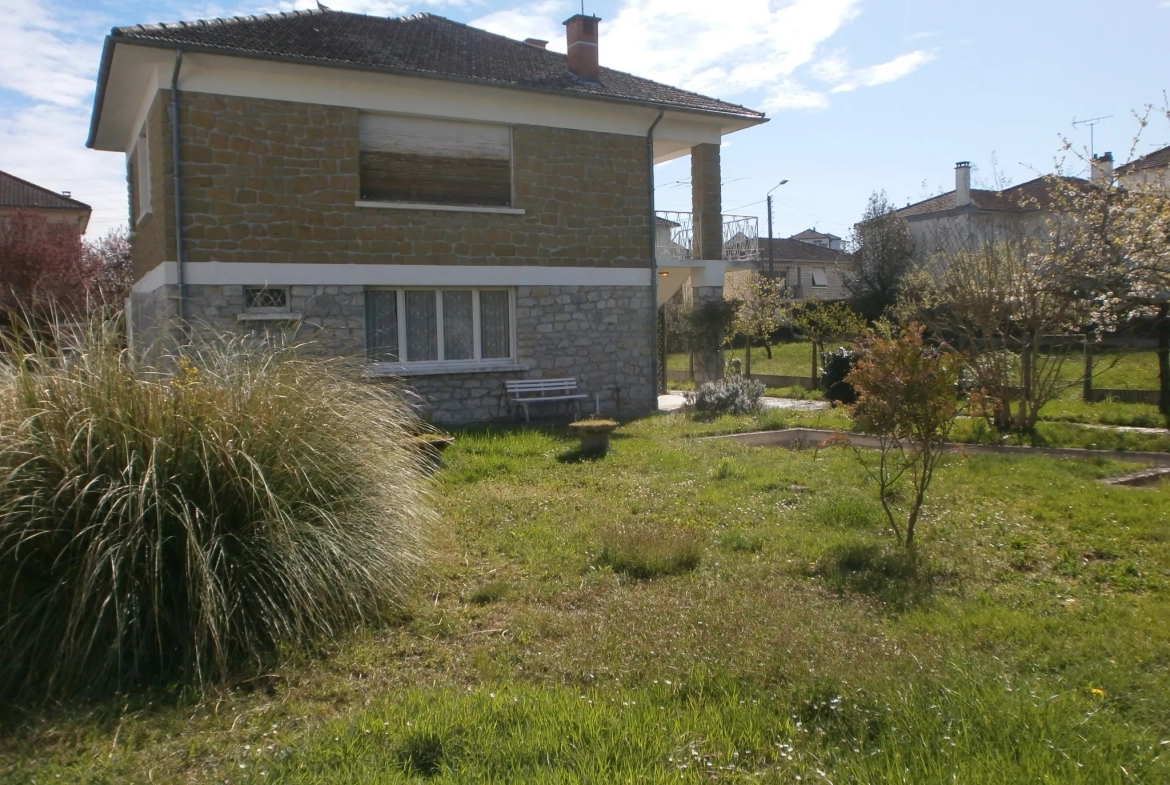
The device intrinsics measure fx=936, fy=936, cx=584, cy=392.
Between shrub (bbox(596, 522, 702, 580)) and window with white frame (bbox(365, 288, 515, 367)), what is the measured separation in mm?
7824

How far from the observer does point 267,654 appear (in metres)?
4.92

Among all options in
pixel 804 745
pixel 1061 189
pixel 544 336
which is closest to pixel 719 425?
pixel 544 336

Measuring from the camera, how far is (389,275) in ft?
46.2

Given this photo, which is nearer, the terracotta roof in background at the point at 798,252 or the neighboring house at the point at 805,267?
the neighboring house at the point at 805,267

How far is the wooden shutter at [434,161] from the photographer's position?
14.0 m

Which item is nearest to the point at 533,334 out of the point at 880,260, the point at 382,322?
the point at 382,322

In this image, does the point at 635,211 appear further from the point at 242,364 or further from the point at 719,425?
the point at 242,364

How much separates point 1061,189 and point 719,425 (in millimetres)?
5981

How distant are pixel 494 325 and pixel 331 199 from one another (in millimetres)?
3301

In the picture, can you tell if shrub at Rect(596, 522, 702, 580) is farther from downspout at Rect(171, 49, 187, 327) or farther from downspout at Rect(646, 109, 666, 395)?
downspout at Rect(646, 109, 666, 395)

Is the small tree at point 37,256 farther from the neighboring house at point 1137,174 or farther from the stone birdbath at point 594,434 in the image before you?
the neighboring house at point 1137,174

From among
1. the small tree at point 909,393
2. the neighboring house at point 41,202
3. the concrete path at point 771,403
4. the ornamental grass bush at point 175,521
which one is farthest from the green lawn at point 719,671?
the neighboring house at point 41,202

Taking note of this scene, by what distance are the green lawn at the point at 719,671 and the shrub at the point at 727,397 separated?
764 cm

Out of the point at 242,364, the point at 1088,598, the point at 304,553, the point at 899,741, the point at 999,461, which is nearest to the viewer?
the point at 899,741
